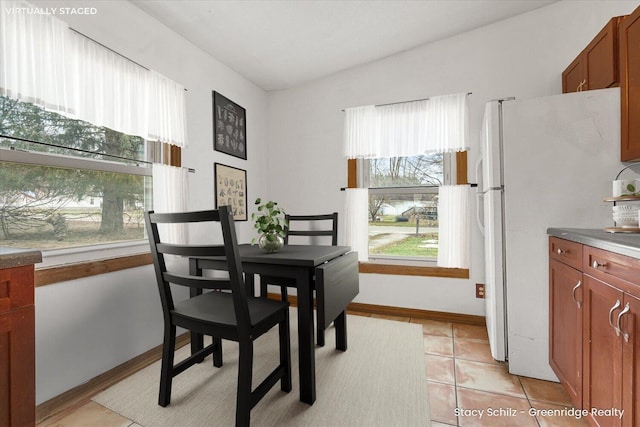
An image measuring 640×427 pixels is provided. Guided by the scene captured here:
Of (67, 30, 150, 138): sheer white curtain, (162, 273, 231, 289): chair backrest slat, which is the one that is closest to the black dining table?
(162, 273, 231, 289): chair backrest slat

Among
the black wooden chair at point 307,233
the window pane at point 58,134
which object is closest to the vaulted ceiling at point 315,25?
the window pane at point 58,134

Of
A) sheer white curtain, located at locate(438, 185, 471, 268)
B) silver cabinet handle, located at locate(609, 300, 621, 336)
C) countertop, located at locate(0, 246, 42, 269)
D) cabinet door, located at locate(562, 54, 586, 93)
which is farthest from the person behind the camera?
sheer white curtain, located at locate(438, 185, 471, 268)

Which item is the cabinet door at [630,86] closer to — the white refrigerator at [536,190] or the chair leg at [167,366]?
the white refrigerator at [536,190]

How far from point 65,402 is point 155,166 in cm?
144

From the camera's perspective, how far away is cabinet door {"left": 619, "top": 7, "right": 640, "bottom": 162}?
1478 millimetres

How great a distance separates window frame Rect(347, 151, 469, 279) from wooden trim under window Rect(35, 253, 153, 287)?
1965mm

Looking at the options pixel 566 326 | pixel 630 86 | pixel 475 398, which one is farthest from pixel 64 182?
pixel 630 86

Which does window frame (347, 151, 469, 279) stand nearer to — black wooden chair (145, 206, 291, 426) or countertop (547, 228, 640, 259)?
countertop (547, 228, 640, 259)

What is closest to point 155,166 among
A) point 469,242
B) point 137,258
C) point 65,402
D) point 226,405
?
point 137,258

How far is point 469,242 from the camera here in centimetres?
265

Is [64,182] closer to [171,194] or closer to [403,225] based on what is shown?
[171,194]

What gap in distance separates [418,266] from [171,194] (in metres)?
2.27

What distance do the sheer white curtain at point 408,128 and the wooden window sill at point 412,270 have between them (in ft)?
3.59

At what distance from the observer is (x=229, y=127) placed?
2.87m
